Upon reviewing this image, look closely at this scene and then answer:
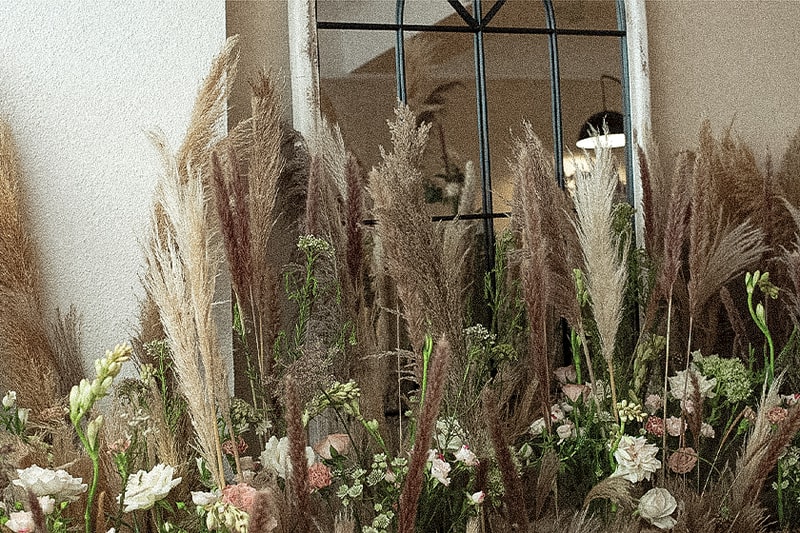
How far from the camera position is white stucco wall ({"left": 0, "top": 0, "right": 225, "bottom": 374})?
6.80 feet

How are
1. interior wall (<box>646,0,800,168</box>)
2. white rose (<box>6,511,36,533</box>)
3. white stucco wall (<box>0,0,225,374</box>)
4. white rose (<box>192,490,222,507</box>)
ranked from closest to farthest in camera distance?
white rose (<box>6,511,36,533</box>), white rose (<box>192,490,222,507</box>), white stucco wall (<box>0,0,225,374</box>), interior wall (<box>646,0,800,168</box>)

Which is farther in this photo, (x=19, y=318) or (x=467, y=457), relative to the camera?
(x=19, y=318)

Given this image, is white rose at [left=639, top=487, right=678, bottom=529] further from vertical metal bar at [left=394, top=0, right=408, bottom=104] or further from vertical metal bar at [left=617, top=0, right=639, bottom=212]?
vertical metal bar at [left=394, top=0, right=408, bottom=104]

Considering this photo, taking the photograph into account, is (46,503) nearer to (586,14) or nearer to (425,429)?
(425,429)

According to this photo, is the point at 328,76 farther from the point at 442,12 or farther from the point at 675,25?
the point at 675,25

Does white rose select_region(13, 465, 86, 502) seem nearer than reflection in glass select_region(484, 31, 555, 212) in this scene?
Yes

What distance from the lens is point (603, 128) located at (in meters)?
2.74

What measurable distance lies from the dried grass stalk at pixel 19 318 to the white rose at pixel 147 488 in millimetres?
481

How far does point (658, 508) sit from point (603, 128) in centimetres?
120

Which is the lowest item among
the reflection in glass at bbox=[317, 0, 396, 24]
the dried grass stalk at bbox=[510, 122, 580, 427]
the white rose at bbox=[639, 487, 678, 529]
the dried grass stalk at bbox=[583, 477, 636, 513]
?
the white rose at bbox=[639, 487, 678, 529]

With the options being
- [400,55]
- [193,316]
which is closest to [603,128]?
[400,55]

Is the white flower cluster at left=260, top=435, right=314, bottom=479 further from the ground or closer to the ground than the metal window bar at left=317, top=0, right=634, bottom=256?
closer to the ground

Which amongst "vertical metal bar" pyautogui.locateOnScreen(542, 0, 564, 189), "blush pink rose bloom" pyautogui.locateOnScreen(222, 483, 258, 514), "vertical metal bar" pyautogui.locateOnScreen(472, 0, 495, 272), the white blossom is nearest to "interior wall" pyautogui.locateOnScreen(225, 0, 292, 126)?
"vertical metal bar" pyautogui.locateOnScreen(472, 0, 495, 272)

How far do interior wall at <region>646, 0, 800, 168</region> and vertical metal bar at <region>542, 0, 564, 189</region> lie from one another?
0.36 meters
